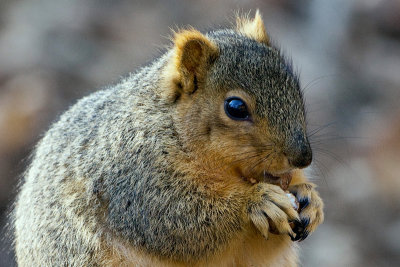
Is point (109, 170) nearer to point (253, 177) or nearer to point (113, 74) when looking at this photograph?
point (253, 177)

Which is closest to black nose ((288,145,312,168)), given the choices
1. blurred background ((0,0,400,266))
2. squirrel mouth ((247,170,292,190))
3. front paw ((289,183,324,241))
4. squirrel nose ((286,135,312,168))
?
squirrel nose ((286,135,312,168))

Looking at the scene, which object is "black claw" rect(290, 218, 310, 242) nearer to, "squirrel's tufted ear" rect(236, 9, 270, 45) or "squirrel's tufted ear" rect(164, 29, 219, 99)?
"squirrel's tufted ear" rect(164, 29, 219, 99)

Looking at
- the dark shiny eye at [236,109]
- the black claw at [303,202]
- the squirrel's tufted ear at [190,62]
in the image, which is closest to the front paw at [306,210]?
the black claw at [303,202]

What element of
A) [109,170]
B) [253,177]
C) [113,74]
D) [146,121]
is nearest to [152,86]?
[146,121]

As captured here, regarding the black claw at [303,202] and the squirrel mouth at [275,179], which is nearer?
the squirrel mouth at [275,179]

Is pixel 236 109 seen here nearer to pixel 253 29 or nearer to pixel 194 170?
pixel 194 170

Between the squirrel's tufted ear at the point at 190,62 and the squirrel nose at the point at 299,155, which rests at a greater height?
the squirrel's tufted ear at the point at 190,62

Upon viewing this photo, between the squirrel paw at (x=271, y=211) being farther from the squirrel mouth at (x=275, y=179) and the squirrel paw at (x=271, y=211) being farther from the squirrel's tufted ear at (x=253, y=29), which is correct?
the squirrel's tufted ear at (x=253, y=29)

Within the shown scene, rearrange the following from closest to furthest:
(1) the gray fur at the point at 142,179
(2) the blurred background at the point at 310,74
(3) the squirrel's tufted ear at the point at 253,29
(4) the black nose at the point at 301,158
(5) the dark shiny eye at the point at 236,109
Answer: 1. (4) the black nose at the point at 301,158
2. (5) the dark shiny eye at the point at 236,109
3. (1) the gray fur at the point at 142,179
4. (3) the squirrel's tufted ear at the point at 253,29
5. (2) the blurred background at the point at 310,74
